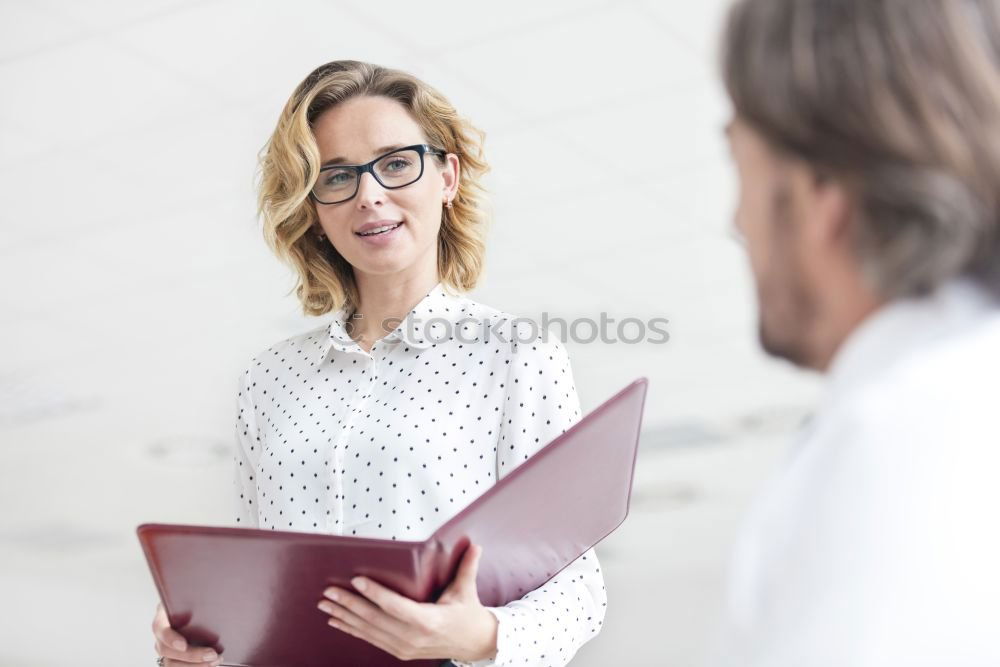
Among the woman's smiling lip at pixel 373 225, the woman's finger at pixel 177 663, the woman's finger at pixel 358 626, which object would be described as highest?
the woman's smiling lip at pixel 373 225

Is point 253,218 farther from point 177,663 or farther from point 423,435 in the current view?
point 177,663

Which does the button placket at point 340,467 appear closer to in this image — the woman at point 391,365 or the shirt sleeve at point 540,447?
the woman at point 391,365

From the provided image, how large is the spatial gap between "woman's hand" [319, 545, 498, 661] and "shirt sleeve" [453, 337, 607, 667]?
160mm

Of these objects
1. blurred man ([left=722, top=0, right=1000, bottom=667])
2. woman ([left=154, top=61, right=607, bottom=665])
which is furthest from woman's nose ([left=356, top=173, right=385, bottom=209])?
blurred man ([left=722, top=0, right=1000, bottom=667])

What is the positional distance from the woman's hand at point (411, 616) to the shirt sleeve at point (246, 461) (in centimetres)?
55

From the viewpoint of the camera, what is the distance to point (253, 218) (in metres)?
4.48

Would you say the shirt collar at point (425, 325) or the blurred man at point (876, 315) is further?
the shirt collar at point (425, 325)

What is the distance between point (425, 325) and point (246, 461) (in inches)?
14.8

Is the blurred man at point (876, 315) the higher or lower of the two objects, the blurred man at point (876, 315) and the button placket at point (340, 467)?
the higher

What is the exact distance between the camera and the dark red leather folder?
3.90 feet

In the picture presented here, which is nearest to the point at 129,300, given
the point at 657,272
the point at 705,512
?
the point at 657,272

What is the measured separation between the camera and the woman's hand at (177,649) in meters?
1.42

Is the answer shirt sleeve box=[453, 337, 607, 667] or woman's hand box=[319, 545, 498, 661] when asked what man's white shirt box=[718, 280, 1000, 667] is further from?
shirt sleeve box=[453, 337, 607, 667]

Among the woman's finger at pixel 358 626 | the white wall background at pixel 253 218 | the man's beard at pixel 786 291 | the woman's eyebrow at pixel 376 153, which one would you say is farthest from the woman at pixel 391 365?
the man's beard at pixel 786 291
